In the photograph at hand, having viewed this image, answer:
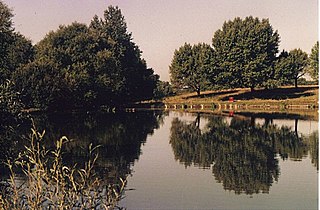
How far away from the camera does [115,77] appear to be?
8088 cm

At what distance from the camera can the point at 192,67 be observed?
4045 inches

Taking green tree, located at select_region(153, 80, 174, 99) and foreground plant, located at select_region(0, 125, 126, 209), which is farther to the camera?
green tree, located at select_region(153, 80, 174, 99)

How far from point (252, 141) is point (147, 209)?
20341 mm

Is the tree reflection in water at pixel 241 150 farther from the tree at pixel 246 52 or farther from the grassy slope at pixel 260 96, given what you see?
the tree at pixel 246 52

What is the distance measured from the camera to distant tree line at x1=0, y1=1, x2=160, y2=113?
63.3 meters

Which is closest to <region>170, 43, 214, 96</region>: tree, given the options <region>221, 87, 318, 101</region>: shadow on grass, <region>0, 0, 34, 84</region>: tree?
<region>221, 87, 318, 101</region>: shadow on grass

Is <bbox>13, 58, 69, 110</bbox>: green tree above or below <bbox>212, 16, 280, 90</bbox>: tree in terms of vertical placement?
below

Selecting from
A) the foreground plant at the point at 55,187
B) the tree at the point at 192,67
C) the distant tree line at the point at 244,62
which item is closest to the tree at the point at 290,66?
the distant tree line at the point at 244,62

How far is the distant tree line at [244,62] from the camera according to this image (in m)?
87.9

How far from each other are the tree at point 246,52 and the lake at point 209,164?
44.5 metres

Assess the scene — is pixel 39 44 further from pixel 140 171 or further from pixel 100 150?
pixel 140 171

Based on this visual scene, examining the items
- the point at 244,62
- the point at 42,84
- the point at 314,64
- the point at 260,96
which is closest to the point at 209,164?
the point at 42,84

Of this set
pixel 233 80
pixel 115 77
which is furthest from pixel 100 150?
pixel 233 80

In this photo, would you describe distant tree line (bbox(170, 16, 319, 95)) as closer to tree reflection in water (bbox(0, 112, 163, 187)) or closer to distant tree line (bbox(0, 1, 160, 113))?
distant tree line (bbox(0, 1, 160, 113))
